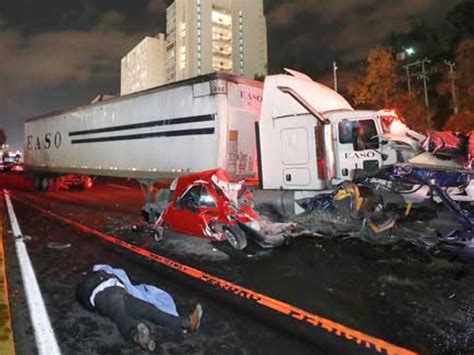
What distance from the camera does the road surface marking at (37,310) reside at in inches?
154

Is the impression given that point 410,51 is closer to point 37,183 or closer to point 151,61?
point 37,183

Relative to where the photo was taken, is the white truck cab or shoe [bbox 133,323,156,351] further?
the white truck cab

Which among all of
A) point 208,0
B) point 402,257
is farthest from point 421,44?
point 208,0

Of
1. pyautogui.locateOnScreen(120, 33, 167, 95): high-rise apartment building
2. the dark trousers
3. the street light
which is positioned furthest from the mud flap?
pyautogui.locateOnScreen(120, 33, 167, 95): high-rise apartment building

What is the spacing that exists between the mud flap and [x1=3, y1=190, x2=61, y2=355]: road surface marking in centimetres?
352

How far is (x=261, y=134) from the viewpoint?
10.9 meters

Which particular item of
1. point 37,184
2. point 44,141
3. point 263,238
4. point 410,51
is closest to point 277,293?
point 263,238

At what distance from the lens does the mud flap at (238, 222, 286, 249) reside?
772 centimetres

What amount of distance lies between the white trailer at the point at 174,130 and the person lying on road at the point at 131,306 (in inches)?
259

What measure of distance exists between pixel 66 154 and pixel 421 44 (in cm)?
3400

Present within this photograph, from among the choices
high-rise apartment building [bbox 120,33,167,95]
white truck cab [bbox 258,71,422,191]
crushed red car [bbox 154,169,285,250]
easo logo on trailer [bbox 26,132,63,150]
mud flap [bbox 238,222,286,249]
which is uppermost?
high-rise apartment building [bbox 120,33,167,95]

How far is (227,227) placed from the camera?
312 inches

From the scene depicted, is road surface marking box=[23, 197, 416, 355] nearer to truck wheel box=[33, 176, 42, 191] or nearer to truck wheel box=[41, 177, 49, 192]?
truck wheel box=[41, 177, 49, 192]

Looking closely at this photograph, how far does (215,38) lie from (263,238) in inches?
3733
